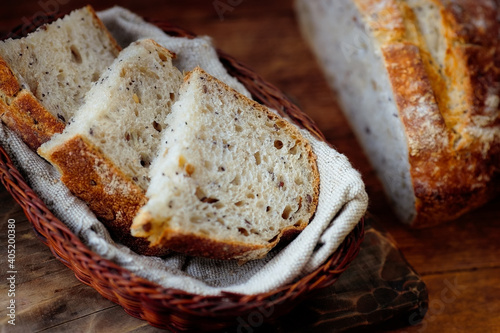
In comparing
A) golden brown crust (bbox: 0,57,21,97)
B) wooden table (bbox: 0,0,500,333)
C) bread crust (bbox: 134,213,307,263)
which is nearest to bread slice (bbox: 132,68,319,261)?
bread crust (bbox: 134,213,307,263)

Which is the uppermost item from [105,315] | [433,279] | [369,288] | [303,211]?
[303,211]

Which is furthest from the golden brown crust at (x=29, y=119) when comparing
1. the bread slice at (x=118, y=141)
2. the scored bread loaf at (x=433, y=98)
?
the scored bread loaf at (x=433, y=98)

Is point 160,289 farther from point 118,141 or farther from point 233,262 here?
point 118,141

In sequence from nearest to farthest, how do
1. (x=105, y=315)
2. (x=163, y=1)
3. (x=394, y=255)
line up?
1. (x=105, y=315)
2. (x=394, y=255)
3. (x=163, y=1)

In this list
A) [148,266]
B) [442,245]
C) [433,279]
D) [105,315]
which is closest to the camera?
[148,266]

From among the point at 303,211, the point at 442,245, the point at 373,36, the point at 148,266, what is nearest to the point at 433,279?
the point at 442,245

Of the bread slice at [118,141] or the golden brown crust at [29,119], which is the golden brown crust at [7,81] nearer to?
the golden brown crust at [29,119]

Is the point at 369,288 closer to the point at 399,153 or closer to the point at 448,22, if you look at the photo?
the point at 399,153
